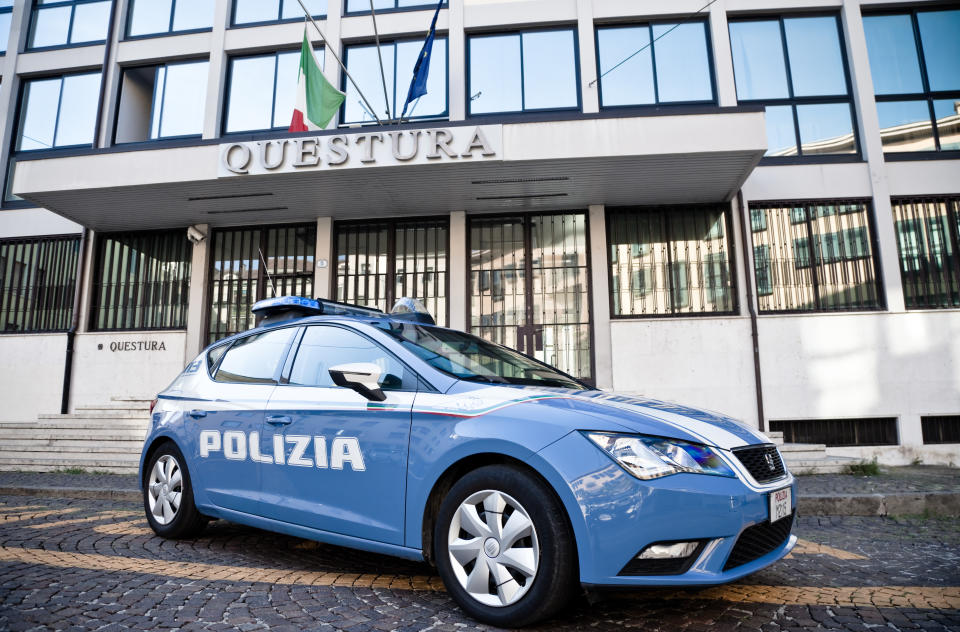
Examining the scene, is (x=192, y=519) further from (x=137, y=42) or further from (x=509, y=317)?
(x=137, y=42)

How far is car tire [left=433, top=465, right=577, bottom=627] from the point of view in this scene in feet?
8.00

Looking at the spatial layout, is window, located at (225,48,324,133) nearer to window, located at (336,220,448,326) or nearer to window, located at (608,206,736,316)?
window, located at (336,220,448,326)

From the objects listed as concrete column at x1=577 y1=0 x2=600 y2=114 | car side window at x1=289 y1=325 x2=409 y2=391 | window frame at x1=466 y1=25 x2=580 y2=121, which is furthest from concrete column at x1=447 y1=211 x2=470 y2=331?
car side window at x1=289 y1=325 x2=409 y2=391

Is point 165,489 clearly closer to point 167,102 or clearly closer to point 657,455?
point 657,455

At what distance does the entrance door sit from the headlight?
27.3 feet

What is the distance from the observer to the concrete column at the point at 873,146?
10.5m

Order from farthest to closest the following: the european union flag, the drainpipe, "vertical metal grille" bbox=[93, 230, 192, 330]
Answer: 1. "vertical metal grille" bbox=[93, 230, 192, 330]
2. the drainpipe
3. the european union flag

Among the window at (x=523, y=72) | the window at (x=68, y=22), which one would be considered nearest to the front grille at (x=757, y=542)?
the window at (x=523, y=72)

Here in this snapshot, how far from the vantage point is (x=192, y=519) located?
4.14 meters

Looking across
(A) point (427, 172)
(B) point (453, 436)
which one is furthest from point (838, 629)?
(A) point (427, 172)

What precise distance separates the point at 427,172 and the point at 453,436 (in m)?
7.43

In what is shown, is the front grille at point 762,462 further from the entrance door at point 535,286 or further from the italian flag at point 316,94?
the italian flag at point 316,94

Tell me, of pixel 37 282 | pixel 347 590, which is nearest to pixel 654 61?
pixel 347 590

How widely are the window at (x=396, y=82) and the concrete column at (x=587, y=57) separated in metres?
2.88
